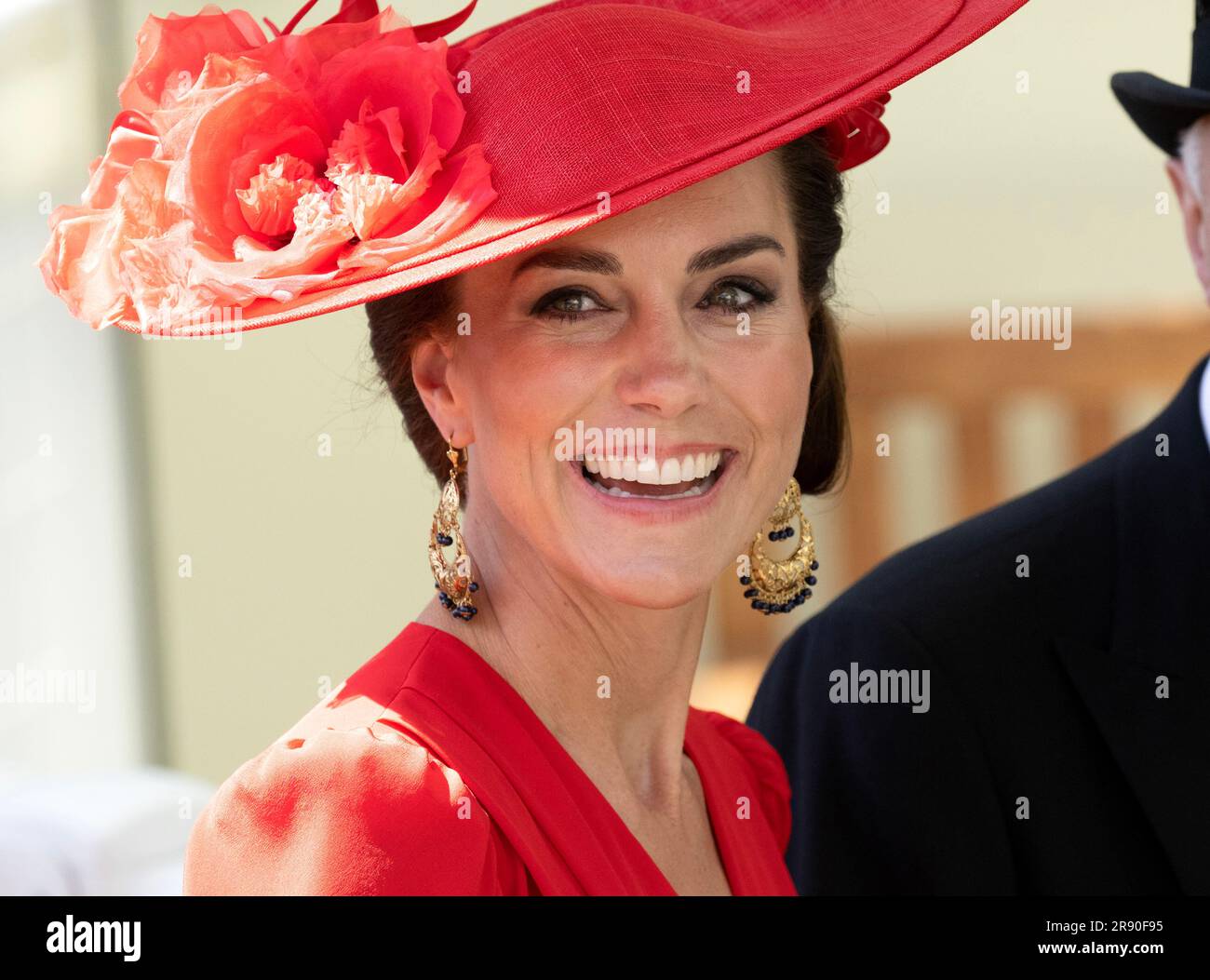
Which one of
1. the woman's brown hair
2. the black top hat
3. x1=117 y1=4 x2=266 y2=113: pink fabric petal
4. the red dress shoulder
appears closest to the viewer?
the red dress shoulder

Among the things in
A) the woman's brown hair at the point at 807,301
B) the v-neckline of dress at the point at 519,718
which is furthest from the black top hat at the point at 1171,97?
the v-neckline of dress at the point at 519,718

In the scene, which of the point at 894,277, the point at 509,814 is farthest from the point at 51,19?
the point at 509,814

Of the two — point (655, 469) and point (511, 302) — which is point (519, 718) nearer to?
point (655, 469)

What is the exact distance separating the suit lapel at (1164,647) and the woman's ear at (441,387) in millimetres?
757

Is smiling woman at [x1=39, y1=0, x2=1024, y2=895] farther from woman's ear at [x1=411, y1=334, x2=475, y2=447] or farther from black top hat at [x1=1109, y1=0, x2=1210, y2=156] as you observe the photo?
black top hat at [x1=1109, y1=0, x2=1210, y2=156]

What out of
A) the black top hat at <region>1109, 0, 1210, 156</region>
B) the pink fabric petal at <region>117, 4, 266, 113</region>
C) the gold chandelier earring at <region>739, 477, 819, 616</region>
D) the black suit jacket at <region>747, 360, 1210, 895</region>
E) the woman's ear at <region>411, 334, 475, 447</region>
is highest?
the black top hat at <region>1109, 0, 1210, 156</region>

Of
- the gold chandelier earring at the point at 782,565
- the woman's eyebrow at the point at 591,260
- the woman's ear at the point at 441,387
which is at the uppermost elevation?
the woman's eyebrow at the point at 591,260

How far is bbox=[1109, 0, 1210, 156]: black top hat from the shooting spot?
1695mm

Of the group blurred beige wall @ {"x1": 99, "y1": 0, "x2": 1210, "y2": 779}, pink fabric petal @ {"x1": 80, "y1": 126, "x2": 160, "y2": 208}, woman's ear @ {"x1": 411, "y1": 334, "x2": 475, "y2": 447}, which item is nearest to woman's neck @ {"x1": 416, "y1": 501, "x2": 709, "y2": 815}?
woman's ear @ {"x1": 411, "y1": 334, "x2": 475, "y2": 447}

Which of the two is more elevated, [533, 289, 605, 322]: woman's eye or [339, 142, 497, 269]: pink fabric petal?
[339, 142, 497, 269]: pink fabric petal

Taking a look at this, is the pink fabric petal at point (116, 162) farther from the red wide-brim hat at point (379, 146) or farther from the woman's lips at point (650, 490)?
the woman's lips at point (650, 490)

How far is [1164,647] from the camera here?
1663mm

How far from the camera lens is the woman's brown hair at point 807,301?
52.3 inches

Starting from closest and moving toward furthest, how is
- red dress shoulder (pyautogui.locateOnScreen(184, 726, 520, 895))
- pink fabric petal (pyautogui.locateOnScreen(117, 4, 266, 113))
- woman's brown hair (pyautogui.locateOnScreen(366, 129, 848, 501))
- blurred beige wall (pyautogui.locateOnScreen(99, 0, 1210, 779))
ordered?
1. red dress shoulder (pyautogui.locateOnScreen(184, 726, 520, 895))
2. pink fabric petal (pyautogui.locateOnScreen(117, 4, 266, 113))
3. woman's brown hair (pyautogui.locateOnScreen(366, 129, 848, 501))
4. blurred beige wall (pyautogui.locateOnScreen(99, 0, 1210, 779))
